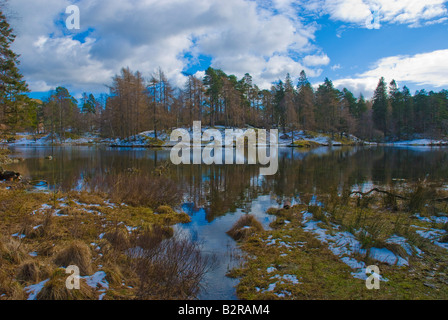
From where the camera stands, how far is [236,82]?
90.1 m

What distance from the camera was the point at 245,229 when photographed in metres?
8.62

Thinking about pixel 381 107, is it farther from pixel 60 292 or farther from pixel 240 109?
pixel 60 292

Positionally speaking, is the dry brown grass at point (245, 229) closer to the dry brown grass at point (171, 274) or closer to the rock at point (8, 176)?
Answer: the dry brown grass at point (171, 274)

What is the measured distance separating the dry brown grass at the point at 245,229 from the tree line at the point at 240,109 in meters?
61.1

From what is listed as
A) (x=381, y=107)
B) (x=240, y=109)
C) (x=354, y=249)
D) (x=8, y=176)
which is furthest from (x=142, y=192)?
(x=381, y=107)

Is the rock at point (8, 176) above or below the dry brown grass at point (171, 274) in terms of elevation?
above

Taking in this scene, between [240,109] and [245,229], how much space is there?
76643 mm

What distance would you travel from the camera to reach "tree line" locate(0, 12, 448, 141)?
235 feet

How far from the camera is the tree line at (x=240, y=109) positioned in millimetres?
71562

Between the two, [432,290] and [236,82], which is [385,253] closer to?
[432,290]

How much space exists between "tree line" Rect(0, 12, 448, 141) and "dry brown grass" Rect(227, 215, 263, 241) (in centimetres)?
6109

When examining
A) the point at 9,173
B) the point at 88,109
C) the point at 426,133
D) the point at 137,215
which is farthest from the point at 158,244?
the point at 88,109

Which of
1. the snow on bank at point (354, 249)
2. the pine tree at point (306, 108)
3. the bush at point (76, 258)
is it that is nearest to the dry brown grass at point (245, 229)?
the snow on bank at point (354, 249)

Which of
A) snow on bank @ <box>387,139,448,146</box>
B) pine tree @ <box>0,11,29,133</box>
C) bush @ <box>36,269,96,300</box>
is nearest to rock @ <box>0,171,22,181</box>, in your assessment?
pine tree @ <box>0,11,29,133</box>
